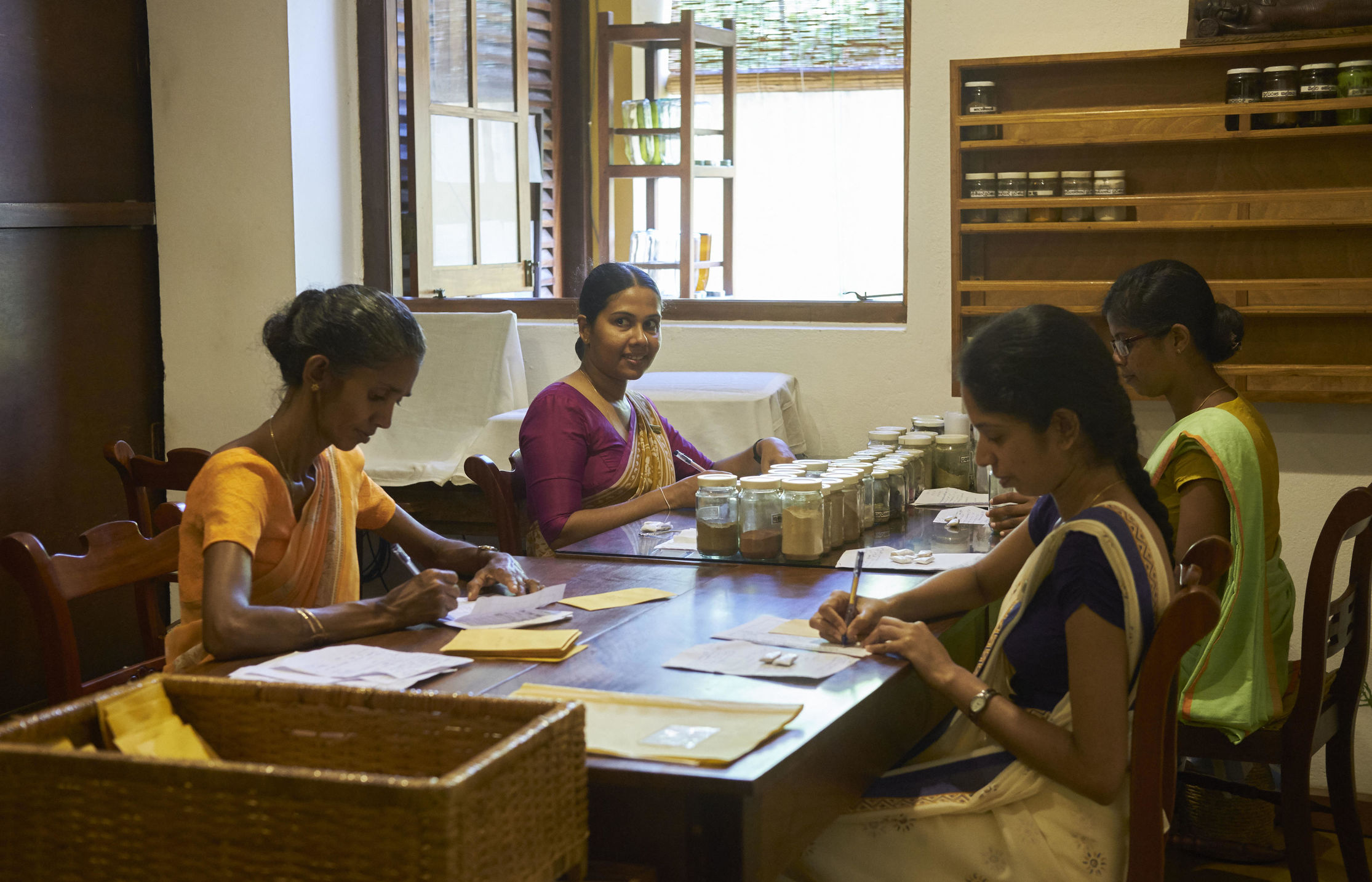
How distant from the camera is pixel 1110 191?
3.49 metres

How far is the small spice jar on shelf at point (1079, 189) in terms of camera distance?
351 cm

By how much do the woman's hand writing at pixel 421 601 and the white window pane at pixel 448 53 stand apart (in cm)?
274

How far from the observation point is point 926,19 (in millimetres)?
3705

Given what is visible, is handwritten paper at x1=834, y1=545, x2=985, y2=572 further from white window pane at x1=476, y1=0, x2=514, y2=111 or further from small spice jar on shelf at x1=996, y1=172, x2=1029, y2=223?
white window pane at x1=476, y1=0, x2=514, y2=111

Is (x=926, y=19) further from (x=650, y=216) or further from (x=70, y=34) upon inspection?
(x=70, y=34)

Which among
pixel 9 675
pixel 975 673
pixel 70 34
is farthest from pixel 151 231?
pixel 975 673

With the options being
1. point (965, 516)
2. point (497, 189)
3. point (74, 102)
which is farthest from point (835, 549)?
point (74, 102)

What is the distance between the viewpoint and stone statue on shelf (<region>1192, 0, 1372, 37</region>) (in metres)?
3.23

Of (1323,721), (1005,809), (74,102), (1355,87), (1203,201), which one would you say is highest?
(74,102)

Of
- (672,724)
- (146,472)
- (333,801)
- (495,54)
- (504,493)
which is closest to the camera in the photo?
(333,801)

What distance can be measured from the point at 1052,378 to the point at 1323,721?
1310 mm

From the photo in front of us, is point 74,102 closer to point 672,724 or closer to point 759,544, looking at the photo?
point 759,544

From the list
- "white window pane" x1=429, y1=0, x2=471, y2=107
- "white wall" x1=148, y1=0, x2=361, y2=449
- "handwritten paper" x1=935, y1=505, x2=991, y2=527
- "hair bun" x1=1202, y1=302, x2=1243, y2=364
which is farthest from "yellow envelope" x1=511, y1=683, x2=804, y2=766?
"white window pane" x1=429, y1=0, x2=471, y2=107

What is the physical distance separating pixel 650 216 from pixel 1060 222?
7.40 ft
